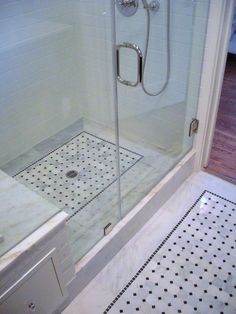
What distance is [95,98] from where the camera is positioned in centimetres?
223

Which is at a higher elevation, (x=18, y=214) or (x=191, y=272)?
(x=18, y=214)

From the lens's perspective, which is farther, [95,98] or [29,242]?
[95,98]

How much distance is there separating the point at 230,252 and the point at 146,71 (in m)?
1.07

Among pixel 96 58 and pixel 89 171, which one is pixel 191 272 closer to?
pixel 89 171

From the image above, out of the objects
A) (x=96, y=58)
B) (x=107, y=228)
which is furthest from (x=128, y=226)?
(x=96, y=58)

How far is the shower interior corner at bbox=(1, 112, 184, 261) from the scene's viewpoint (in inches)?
62.0

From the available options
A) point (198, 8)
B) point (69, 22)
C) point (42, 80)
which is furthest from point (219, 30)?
point (42, 80)

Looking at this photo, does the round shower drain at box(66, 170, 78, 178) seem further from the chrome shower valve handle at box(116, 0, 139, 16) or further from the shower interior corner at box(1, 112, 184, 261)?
the chrome shower valve handle at box(116, 0, 139, 16)

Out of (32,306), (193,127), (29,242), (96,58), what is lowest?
(32,306)

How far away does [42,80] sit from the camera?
2018mm

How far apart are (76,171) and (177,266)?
82cm

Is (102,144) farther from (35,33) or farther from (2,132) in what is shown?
(35,33)

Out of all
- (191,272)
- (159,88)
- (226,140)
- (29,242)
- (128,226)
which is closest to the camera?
(29,242)

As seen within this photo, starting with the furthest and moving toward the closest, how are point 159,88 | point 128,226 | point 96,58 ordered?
point 96,58, point 159,88, point 128,226
